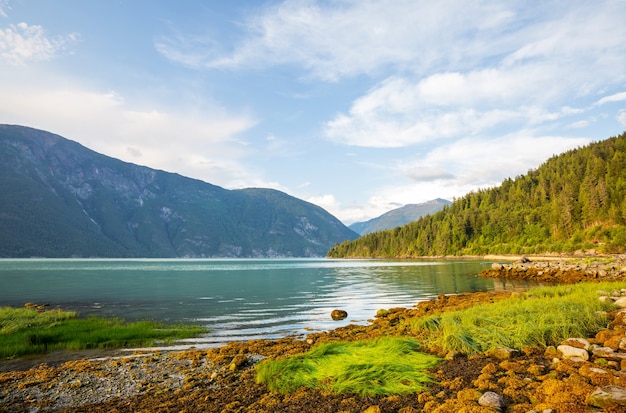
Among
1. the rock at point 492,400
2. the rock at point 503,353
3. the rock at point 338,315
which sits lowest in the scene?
the rock at point 338,315

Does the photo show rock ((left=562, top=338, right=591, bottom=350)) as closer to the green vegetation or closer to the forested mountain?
the green vegetation

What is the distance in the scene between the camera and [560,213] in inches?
5605

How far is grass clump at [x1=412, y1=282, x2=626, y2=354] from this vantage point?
43.0 feet

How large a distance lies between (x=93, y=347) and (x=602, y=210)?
155 m

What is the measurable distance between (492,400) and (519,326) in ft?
22.8

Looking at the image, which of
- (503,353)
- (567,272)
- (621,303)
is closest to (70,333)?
(503,353)

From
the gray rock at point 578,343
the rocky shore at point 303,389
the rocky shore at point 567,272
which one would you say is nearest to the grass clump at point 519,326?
the rocky shore at point 303,389

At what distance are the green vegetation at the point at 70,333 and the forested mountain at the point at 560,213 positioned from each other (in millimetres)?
121071

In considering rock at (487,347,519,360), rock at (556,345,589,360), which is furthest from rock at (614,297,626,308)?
rock at (487,347,519,360)

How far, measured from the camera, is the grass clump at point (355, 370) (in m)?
10.4

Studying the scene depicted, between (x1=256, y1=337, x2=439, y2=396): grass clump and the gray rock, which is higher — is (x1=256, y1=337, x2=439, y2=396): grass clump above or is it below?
below

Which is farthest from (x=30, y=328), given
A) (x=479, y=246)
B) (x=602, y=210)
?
(x=479, y=246)

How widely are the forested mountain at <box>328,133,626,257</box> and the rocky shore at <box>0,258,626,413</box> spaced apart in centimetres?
11726

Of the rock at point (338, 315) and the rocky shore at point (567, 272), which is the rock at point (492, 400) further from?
the rocky shore at point (567, 272)
